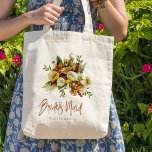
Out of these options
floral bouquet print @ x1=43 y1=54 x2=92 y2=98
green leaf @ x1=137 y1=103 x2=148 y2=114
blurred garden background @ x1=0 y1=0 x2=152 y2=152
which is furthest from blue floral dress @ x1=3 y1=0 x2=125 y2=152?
green leaf @ x1=137 y1=103 x2=148 y2=114

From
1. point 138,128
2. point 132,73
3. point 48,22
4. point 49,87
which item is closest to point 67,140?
point 49,87

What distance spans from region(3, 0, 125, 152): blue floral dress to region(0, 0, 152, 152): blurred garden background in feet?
2.91

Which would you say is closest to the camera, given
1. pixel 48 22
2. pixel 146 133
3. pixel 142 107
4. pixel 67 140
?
pixel 48 22

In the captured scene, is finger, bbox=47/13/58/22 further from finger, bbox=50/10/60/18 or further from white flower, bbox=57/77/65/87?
white flower, bbox=57/77/65/87

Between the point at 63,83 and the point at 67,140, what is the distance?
0.29 meters

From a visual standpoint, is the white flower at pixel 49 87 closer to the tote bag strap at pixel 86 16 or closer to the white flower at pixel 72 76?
the white flower at pixel 72 76

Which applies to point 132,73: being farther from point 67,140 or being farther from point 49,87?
point 49,87

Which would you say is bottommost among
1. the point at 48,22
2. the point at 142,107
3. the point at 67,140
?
the point at 67,140

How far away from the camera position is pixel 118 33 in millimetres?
1229

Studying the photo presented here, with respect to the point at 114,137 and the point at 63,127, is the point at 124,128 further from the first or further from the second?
the point at 63,127

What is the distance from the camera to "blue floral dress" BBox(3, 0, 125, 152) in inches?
46.8

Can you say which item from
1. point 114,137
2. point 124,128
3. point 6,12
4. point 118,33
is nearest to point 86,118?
point 114,137

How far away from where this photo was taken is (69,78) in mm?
1097

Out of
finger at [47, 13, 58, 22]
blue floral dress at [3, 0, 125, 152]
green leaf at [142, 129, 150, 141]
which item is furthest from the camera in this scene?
green leaf at [142, 129, 150, 141]
